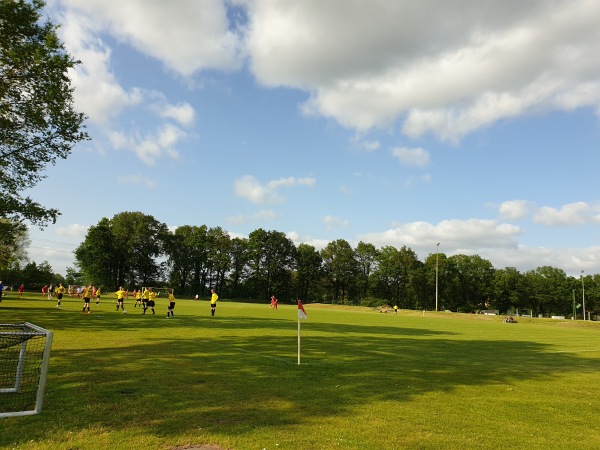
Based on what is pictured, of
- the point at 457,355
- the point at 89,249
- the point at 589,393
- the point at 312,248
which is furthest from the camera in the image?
the point at 312,248

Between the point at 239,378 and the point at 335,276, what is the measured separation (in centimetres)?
11478

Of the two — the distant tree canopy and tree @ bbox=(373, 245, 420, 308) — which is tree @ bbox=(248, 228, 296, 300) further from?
tree @ bbox=(373, 245, 420, 308)

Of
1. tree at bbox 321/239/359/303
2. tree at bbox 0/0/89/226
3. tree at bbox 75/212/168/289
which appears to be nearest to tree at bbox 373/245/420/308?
tree at bbox 321/239/359/303

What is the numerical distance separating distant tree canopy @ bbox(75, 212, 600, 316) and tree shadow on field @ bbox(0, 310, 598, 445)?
323 feet

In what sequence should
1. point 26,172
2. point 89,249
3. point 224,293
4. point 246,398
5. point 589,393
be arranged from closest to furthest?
point 246,398 < point 589,393 < point 26,172 < point 89,249 < point 224,293

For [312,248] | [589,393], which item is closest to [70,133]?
[589,393]

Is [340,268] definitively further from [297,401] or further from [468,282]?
[297,401]

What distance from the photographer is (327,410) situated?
25.3 feet

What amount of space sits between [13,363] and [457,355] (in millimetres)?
14818

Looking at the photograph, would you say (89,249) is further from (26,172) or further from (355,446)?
(355,446)

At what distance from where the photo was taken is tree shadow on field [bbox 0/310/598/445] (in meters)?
6.94

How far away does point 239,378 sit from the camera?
33.1ft

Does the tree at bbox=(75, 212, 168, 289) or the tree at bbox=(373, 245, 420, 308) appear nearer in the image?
the tree at bbox=(75, 212, 168, 289)

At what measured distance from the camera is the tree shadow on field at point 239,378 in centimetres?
694
